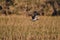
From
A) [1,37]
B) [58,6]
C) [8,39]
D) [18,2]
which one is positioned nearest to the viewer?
[8,39]

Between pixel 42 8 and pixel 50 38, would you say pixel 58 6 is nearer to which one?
pixel 42 8

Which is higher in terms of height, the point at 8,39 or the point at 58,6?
the point at 8,39

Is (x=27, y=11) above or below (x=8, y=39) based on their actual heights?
below

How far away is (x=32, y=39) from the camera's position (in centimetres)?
621

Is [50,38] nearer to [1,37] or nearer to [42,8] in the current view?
[1,37]

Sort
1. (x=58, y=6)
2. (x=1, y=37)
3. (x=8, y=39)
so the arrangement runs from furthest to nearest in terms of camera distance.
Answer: (x=58, y=6), (x=1, y=37), (x=8, y=39)

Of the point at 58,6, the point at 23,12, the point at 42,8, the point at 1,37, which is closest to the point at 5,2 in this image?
the point at 23,12

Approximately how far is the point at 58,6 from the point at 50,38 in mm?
14623

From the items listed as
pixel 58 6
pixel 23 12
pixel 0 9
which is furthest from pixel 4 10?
pixel 58 6

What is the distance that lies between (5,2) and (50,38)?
1332 centimetres

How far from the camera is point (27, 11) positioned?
63.0ft

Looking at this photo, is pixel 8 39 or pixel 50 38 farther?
pixel 50 38

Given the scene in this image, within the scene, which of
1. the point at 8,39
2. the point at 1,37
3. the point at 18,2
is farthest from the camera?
the point at 18,2

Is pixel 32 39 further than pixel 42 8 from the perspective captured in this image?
No
